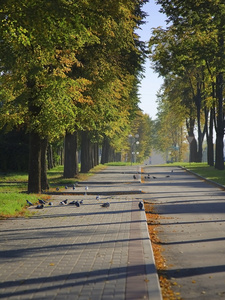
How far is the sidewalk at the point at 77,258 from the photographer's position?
648 centimetres

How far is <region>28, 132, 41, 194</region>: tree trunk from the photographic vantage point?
71.2 ft

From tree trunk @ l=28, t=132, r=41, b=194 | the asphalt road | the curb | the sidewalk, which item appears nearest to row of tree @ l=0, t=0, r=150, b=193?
tree trunk @ l=28, t=132, r=41, b=194

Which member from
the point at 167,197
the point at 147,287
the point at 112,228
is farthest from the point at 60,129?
the point at 147,287

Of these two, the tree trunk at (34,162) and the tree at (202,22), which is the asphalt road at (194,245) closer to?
the tree trunk at (34,162)

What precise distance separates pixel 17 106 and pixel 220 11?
10868 mm

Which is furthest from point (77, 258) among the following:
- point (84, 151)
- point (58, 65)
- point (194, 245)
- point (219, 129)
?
point (219, 129)

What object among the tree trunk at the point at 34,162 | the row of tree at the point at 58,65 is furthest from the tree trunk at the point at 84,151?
the tree trunk at the point at 34,162

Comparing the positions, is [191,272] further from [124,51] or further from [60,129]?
[124,51]

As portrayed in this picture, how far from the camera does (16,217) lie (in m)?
14.5

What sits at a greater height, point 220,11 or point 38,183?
point 220,11

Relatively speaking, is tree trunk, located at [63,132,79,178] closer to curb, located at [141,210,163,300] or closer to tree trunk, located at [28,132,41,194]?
tree trunk, located at [28,132,41,194]

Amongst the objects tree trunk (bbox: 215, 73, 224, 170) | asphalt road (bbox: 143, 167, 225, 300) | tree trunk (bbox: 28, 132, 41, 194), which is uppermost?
tree trunk (bbox: 215, 73, 224, 170)

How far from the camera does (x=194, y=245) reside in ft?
34.7

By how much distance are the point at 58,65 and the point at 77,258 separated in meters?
12.2
